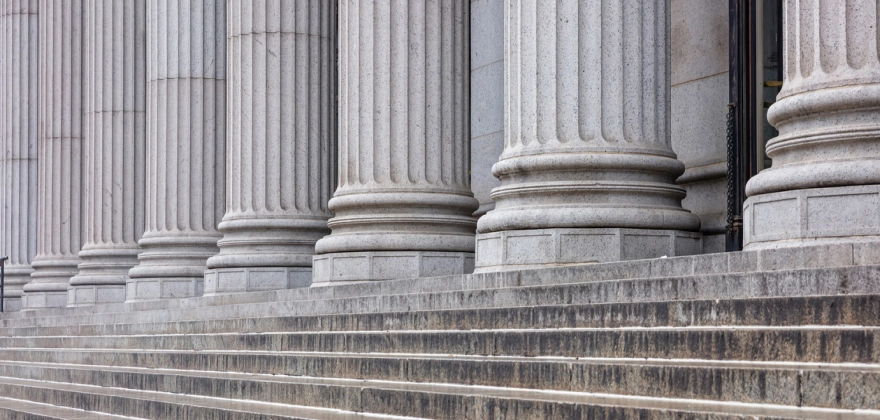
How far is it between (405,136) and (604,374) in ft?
38.8

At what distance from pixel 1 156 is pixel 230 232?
23.1 meters

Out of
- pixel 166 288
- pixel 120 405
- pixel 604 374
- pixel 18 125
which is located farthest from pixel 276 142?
pixel 18 125

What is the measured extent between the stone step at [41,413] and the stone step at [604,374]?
1164 mm

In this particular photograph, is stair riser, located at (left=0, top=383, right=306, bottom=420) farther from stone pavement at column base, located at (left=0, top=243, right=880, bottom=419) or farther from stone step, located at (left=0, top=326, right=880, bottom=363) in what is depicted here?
stone step, located at (left=0, top=326, right=880, bottom=363)

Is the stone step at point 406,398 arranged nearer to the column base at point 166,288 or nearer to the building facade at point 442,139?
the building facade at point 442,139

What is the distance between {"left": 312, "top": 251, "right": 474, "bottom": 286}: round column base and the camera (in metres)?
22.1

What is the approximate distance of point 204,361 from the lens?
20359 mm

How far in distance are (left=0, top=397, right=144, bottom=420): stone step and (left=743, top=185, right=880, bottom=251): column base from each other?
9304 millimetres

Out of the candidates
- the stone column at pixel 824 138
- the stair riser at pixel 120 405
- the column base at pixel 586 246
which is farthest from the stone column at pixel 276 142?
the stone column at pixel 824 138

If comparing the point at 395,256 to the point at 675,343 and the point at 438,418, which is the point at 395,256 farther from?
the point at 675,343

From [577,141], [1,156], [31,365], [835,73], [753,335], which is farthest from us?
[1,156]

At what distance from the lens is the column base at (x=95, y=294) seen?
119ft

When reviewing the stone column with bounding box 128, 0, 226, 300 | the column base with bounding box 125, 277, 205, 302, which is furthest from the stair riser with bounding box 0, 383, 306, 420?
the stone column with bounding box 128, 0, 226, 300

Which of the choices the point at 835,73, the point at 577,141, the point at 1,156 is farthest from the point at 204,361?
the point at 1,156
